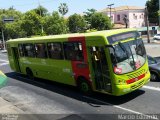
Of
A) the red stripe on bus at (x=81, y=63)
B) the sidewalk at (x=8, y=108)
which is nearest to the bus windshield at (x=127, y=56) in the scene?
the red stripe on bus at (x=81, y=63)

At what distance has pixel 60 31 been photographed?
4850 cm

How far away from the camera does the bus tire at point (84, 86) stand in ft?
45.7

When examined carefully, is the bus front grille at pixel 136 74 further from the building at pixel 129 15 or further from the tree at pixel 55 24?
the building at pixel 129 15

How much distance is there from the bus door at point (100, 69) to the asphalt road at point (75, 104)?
0.72m

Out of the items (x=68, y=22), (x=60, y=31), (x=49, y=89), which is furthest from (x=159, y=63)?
(x=68, y=22)

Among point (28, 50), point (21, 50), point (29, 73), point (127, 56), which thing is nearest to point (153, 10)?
point (21, 50)

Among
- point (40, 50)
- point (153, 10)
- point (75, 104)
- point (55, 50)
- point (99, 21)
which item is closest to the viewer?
point (75, 104)

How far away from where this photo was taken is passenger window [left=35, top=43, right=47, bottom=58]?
668 inches

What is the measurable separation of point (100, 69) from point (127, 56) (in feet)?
3.98

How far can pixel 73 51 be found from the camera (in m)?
14.2

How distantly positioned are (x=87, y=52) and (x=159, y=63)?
5.03 meters

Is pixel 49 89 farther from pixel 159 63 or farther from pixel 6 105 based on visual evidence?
pixel 159 63

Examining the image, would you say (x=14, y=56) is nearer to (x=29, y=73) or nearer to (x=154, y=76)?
(x=29, y=73)

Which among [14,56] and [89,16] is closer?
[14,56]
